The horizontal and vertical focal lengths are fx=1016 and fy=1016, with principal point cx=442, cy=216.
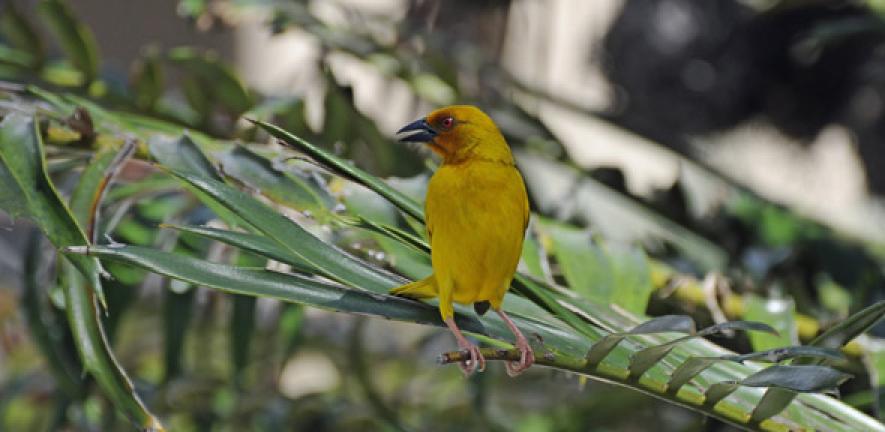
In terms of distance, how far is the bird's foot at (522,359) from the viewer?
0.31 m

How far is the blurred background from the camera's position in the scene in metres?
0.72

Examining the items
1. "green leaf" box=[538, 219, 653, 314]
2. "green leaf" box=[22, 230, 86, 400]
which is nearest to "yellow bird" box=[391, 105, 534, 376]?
"green leaf" box=[538, 219, 653, 314]

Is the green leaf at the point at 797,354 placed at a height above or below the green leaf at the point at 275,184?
above

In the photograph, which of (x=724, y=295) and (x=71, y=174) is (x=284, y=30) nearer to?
(x=71, y=174)

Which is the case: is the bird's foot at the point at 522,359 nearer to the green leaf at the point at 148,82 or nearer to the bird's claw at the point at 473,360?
the bird's claw at the point at 473,360

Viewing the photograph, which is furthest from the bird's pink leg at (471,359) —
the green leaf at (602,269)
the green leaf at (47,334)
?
the green leaf at (47,334)

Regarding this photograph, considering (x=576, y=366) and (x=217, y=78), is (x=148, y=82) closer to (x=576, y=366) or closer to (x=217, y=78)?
(x=217, y=78)

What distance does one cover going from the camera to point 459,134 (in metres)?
0.31

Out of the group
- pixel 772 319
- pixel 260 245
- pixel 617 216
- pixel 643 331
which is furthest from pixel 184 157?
pixel 617 216

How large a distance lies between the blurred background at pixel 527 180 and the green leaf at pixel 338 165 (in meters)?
0.08

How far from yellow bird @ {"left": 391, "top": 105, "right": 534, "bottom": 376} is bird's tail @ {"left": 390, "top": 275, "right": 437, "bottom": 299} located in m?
0.02

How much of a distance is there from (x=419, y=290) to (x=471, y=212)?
0.15 feet

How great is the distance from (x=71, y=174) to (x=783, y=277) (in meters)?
0.54

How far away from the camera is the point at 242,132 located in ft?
2.36
